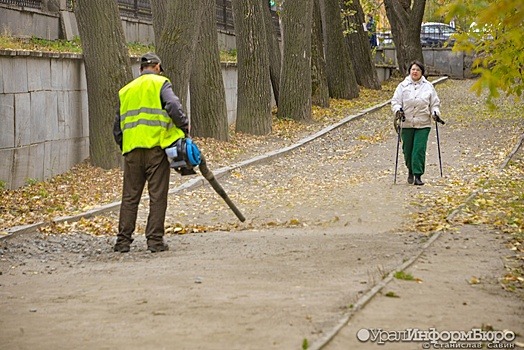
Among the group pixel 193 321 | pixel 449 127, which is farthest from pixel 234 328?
pixel 449 127

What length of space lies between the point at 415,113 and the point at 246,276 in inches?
Answer: 314

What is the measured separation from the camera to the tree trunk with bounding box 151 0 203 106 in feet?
60.8

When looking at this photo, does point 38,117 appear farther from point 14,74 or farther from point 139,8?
point 139,8

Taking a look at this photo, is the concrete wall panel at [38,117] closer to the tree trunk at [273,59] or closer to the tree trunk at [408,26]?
the tree trunk at [273,59]

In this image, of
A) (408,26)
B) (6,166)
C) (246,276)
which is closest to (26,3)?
(6,166)

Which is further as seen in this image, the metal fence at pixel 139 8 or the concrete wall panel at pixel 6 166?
the metal fence at pixel 139 8

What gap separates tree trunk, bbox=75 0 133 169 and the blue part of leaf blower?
21.2ft

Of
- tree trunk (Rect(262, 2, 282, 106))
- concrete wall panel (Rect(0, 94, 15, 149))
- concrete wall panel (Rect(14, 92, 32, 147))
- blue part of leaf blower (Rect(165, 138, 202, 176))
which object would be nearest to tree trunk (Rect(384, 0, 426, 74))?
tree trunk (Rect(262, 2, 282, 106))

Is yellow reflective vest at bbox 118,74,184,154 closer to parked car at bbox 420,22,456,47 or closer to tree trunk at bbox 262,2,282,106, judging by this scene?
tree trunk at bbox 262,2,282,106

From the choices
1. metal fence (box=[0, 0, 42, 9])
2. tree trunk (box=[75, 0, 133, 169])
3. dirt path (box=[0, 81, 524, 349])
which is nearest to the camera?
dirt path (box=[0, 81, 524, 349])

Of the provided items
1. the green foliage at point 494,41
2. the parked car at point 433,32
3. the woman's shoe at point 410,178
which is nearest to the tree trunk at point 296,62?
the woman's shoe at point 410,178

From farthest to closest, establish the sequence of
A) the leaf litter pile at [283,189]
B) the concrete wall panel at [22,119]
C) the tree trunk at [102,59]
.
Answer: the tree trunk at [102,59], the concrete wall panel at [22,119], the leaf litter pile at [283,189]

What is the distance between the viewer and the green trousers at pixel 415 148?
16.4 metres

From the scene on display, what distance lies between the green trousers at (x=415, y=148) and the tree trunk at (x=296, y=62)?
Result: 33.1 feet
